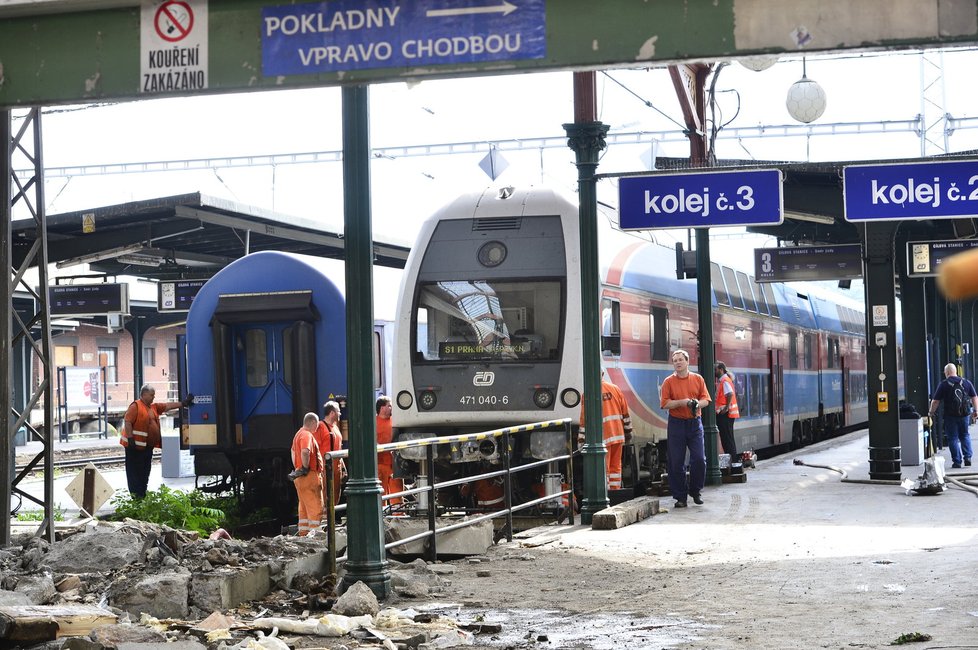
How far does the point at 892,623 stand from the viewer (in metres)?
7.42

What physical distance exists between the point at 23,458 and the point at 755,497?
883 inches

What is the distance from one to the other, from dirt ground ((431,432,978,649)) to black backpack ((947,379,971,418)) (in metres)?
6.24

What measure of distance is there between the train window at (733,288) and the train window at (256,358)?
797cm

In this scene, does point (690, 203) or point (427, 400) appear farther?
point (427, 400)

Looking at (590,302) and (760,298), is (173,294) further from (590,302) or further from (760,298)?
(590,302)

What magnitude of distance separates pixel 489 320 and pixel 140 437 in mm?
6671

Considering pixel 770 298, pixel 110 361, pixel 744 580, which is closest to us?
pixel 744 580

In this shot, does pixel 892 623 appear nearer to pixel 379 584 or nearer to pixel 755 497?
pixel 379 584

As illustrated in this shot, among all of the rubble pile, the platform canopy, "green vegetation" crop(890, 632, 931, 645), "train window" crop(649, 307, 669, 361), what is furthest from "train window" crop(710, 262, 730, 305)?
"green vegetation" crop(890, 632, 931, 645)

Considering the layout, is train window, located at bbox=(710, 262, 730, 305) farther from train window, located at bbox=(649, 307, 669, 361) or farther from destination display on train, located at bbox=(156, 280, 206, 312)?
destination display on train, located at bbox=(156, 280, 206, 312)

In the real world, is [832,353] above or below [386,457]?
above

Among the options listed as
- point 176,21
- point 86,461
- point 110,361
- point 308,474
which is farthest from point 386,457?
point 110,361

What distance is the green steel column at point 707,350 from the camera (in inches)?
675

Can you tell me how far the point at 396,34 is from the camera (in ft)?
22.7
